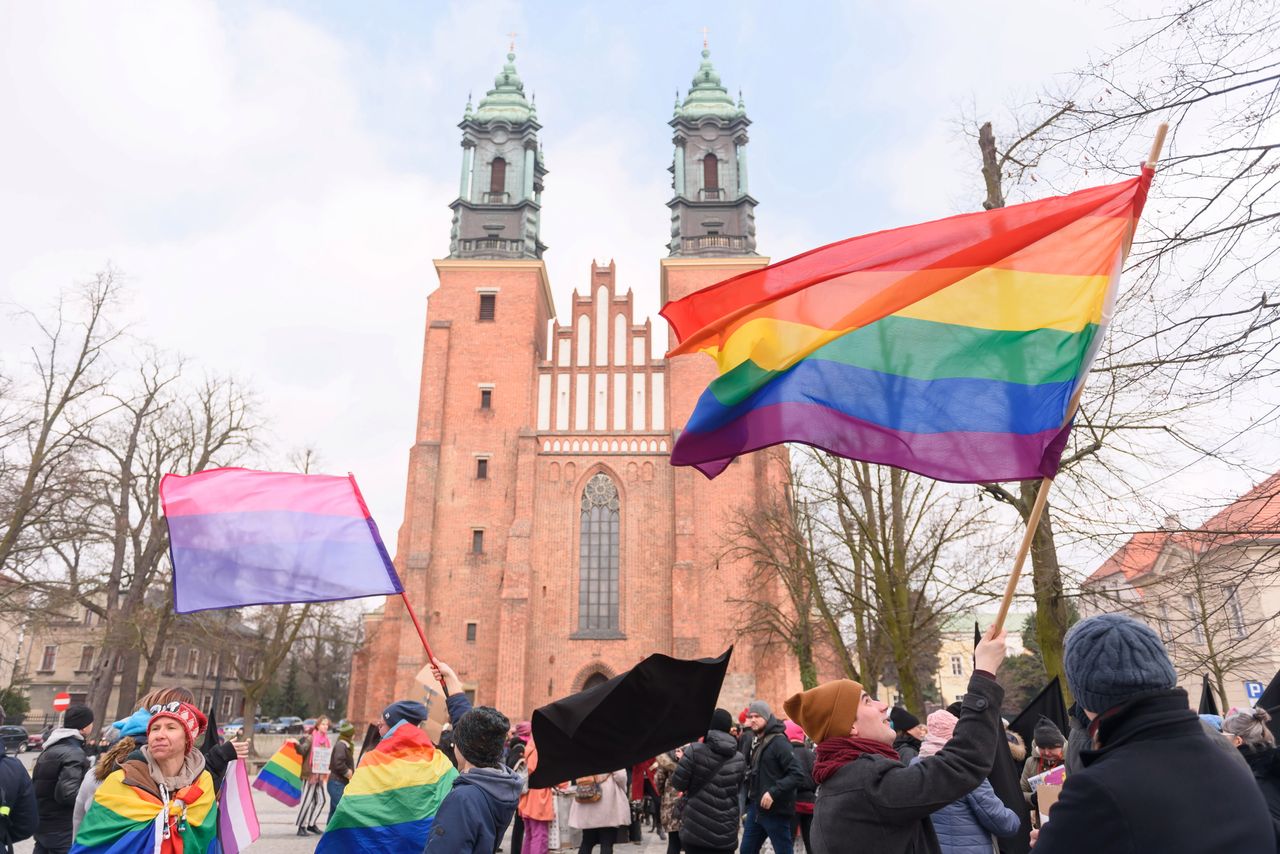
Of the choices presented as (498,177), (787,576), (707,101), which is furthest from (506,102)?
(787,576)

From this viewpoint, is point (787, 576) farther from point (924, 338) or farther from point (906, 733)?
point (924, 338)

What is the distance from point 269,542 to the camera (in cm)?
538

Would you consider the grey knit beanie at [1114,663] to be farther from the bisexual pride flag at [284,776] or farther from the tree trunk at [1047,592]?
the bisexual pride flag at [284,776]

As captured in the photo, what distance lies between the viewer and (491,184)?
35781 millimetres

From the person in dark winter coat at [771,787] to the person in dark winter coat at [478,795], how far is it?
12.0 ft

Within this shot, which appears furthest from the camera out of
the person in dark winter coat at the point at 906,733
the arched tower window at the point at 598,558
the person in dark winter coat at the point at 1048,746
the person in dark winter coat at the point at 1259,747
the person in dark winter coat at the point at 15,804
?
the arched tower window at the point at 598,558

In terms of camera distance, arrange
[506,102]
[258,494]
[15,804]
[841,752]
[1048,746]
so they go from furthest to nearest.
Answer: [506,102] < [1048,746] < [258,494] < [15,804] < [841,752]

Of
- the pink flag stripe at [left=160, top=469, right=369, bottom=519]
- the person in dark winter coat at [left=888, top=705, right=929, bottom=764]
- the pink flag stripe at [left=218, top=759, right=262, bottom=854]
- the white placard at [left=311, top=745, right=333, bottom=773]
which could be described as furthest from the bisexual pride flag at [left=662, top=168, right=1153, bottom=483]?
the white placard at [left=311, top=745, right=333, bottom=773]

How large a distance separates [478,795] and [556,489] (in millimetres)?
27347

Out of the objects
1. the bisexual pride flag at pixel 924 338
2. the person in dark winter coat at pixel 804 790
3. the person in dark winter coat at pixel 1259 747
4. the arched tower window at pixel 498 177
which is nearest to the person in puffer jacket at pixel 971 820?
the person in dark winter coat at pixel 1259 747

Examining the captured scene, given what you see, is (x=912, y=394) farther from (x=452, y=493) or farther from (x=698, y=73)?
(x=698, y=73)

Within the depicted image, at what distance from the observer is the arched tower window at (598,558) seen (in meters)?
29.9

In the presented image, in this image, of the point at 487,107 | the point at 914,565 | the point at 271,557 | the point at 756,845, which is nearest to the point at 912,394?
the point at 271,557

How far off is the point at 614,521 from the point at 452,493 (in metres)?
5.57
